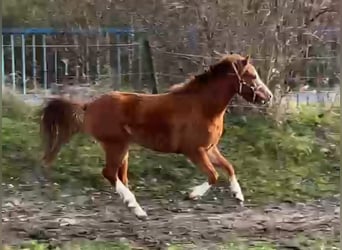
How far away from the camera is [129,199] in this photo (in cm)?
179

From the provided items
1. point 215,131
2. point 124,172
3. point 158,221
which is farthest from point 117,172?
point 215,131

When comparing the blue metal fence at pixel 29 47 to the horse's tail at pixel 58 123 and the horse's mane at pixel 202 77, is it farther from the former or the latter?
the horse's mane at pixel 202 77

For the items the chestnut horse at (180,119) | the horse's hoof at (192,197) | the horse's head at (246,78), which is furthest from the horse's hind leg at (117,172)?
the horse's head at (246,78)

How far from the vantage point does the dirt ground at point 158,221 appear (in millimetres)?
1782

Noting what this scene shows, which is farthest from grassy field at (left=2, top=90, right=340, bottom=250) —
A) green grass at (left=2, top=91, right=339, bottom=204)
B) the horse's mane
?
the horse's mane

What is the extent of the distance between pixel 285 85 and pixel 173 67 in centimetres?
29

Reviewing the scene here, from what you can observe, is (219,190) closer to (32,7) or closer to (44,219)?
(44,219)

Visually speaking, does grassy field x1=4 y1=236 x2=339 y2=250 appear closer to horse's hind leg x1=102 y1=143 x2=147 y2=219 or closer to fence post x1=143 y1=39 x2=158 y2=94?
horse's hind leg x1=102 y1=143 x2=147 y2=219

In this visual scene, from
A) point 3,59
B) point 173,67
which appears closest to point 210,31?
point 173,67

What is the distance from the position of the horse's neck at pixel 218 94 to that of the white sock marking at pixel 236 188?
187 mm

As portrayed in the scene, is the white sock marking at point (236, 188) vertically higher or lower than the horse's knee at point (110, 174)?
lower

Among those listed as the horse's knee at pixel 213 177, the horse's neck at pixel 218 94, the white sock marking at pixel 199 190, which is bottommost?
the white sock marking at pixel 199 190

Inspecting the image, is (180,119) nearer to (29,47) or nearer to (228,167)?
(228,167)

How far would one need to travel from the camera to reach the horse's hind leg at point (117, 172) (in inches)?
70.3
